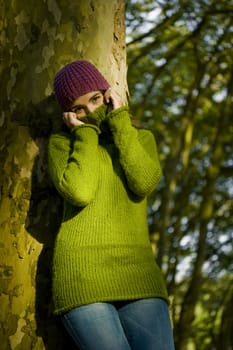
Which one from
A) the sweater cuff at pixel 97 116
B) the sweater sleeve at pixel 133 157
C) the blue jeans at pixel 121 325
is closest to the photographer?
the blue jeans at pixel 121 325

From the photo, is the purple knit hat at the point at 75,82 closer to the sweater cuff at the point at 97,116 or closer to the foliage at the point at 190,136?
the sweater cuff at the point at 97,116

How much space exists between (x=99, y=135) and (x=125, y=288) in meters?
0.73

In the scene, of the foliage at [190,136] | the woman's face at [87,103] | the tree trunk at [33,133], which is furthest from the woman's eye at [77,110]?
the foliage at [190,136]

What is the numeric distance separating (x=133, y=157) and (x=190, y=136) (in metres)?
7.00

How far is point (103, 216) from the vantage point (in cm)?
279

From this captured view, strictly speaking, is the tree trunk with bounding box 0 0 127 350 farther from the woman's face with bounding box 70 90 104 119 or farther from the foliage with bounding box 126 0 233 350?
the foliage with bounding box 126 0 233 350

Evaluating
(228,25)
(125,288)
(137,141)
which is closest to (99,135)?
(137,141)

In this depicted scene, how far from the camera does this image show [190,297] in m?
8.00

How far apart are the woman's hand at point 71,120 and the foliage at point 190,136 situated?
468cm

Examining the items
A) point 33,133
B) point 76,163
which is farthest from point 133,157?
point 33,133

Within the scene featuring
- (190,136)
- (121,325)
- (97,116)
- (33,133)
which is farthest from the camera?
(190,136)

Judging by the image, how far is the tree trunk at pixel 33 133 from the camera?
3.01 metres

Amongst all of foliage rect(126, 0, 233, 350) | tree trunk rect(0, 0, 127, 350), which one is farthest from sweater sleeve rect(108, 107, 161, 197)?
foliage rect(126, 0, 233, 350)

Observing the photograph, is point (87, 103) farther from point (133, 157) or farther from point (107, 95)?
point (133, 157)
